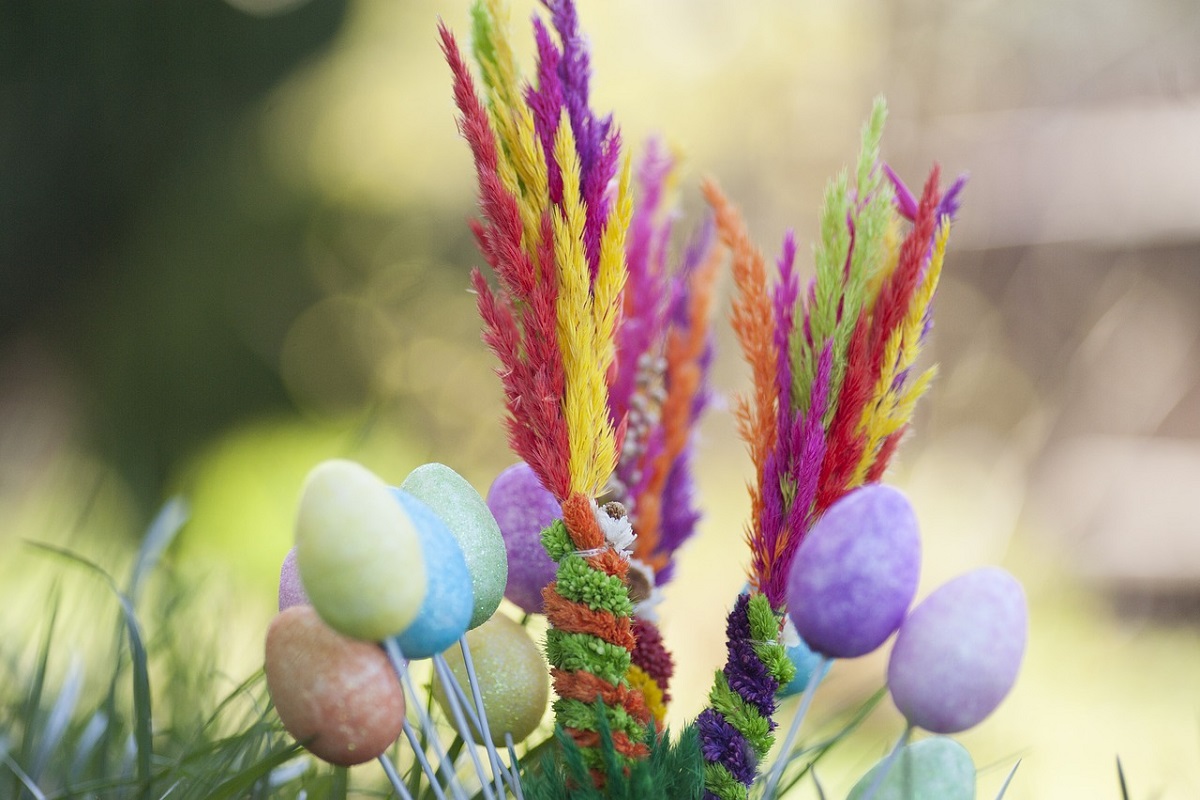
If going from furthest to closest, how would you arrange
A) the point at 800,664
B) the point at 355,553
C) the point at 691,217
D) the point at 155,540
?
the point at 691,217 → the point at 155,540 → the point at 800,664 → the point at 355,553

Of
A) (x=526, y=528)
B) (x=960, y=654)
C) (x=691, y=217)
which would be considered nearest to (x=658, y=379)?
(x=526, y=528)

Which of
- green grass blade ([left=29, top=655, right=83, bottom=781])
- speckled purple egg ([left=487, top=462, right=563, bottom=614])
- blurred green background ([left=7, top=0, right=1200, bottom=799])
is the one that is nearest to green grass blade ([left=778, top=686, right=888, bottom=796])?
speckled purple egg ([left=487, top=462, right=563, bottom=614])

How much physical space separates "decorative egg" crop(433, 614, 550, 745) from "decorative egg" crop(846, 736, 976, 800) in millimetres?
133

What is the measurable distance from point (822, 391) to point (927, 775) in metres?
0.14

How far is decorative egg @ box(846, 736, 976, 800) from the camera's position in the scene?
33 centimetres

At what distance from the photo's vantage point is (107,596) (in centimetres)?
75

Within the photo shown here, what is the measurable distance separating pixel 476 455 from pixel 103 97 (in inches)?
40.2

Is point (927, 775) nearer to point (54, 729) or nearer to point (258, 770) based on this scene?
point (258, 770)

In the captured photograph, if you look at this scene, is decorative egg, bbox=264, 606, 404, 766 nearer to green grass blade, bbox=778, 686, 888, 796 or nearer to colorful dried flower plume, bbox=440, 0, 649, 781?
colorful dried flower plume, bbox=440, 0, 649, 781

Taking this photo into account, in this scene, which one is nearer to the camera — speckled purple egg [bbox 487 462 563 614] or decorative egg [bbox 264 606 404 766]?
decorative egg [bbox 264 606 404 766]

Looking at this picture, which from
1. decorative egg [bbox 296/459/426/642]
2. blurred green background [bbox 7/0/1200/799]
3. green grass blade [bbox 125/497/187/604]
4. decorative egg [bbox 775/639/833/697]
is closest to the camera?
decorative egg [bbox 296/459/426/642]

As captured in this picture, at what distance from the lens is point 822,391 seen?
1.11 ft

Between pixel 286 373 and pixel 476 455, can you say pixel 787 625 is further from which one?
pixel 286 373

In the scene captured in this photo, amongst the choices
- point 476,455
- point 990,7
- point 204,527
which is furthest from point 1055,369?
point 204,527
